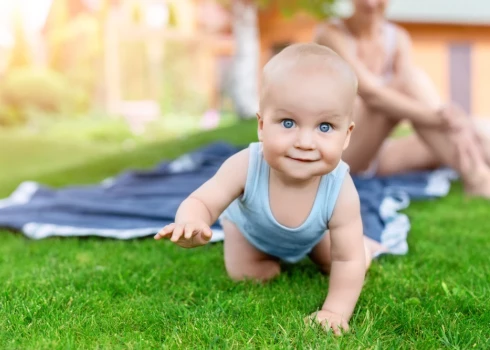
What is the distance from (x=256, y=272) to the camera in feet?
8.23

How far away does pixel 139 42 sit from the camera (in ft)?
51.6

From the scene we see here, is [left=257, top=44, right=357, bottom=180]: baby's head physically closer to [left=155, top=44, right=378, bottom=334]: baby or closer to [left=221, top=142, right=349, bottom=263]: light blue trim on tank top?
[left=155, top=44, right=378, bottom=334]: baby

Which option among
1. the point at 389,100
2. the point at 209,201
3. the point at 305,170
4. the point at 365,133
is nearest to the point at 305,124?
the point at 305,170

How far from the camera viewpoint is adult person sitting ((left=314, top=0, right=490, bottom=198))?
4367 millimetres

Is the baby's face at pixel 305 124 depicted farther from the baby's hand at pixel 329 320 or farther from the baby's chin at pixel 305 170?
the baby's hand at pixel 329 320

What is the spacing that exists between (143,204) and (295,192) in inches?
85.7

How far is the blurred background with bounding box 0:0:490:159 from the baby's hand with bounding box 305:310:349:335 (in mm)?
12729

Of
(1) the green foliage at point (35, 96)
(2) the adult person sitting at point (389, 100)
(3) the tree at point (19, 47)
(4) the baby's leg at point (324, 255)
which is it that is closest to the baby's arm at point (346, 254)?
(4) the baby's leg at point (324, 255)

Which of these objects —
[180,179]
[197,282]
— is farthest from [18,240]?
[180,179]

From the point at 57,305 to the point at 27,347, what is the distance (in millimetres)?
400

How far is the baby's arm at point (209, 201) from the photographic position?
6.39 ft

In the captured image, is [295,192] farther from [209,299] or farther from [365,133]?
[365,133]

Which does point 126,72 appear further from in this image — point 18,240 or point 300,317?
point 300,317

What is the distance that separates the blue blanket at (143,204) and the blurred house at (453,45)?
31.4 ft
